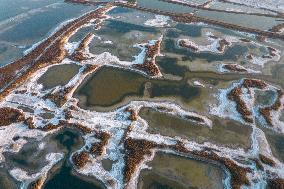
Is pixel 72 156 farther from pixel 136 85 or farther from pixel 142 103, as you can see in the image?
pixel 136 85

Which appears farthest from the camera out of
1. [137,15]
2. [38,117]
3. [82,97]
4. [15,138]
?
[137,15]

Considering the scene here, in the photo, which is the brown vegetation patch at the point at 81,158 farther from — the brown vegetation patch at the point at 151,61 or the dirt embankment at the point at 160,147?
the brown vegetation patch at the point at 151,61

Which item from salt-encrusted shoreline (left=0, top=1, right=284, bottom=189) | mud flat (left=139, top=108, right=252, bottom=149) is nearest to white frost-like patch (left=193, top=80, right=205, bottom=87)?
salt-encrusted shoreline (left=0, top=1, right=284, bottom=189)

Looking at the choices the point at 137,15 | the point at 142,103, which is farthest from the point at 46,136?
the point at 137,15

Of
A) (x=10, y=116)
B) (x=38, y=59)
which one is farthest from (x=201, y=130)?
(x=38, y=59)

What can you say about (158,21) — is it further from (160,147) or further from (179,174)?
(179,174)

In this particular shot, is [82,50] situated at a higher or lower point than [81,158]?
higher

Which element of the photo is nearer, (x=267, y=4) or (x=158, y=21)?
(x=158, y=21)
